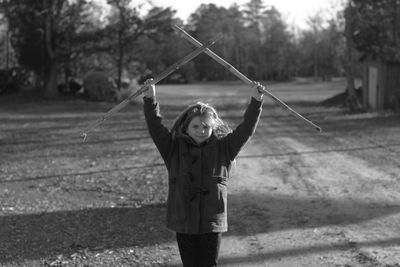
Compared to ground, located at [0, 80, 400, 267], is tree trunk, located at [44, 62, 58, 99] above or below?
above

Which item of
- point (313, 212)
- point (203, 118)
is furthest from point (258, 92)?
point (313, 212)

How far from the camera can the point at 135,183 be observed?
9.80 m

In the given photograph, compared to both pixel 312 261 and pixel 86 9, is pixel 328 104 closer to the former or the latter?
pixel 86 9

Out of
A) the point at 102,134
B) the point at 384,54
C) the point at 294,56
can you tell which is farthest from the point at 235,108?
the point at 294,56

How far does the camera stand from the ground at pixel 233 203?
18.9 ft

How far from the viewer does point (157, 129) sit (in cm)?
407

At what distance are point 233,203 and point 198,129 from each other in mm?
4306

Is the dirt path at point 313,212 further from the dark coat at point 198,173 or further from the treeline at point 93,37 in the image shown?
the treeline at point 93,37

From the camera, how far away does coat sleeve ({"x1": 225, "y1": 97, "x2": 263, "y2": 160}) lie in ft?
13.2

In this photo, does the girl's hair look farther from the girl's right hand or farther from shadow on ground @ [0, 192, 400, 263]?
shadow on ground @ [0, 192, 400, 263]

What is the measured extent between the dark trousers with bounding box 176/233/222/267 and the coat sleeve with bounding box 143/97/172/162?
61 cm

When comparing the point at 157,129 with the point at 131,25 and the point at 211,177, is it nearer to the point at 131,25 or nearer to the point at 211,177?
the point at 211,177

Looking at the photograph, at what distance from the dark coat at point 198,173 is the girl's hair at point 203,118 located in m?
0.06

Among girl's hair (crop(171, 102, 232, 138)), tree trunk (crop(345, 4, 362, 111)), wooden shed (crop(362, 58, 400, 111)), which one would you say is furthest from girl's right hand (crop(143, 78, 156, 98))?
tree trunk (crop(345, 4, 362, 111))
